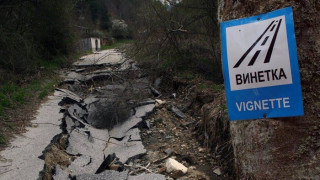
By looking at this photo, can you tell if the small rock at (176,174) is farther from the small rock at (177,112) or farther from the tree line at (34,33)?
the tree line at (34,33)

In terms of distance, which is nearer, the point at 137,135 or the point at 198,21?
the point at 137,135

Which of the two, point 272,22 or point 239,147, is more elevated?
point 272,22

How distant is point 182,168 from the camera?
184 inches

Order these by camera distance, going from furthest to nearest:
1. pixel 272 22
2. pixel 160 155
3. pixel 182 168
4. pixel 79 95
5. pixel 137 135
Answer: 1. pixel 79 95
2. pixel 137 135
3. pixel 160 155
4. pixel 182 168
5. pixel 272 22

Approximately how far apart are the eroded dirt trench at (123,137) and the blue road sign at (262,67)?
9.67 ft

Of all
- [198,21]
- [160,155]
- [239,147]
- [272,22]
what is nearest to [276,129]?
[239,147]

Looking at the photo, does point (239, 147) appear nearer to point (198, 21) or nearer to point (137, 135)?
point (137, 135)

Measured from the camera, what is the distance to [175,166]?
15.2 ft

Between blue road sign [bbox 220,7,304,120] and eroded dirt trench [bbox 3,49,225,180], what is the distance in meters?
2.95

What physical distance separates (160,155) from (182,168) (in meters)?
0.76

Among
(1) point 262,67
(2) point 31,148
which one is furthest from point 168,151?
(1) point 262,67

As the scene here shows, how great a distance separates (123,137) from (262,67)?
488cm

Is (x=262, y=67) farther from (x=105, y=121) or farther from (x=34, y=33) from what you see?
(x=34, y=33)

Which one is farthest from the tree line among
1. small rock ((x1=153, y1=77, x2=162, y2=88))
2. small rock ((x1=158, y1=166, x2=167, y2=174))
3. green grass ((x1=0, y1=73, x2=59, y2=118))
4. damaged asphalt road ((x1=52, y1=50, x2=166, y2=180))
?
small rock ((x1=158, y1=166, x2=167, y2=174))
